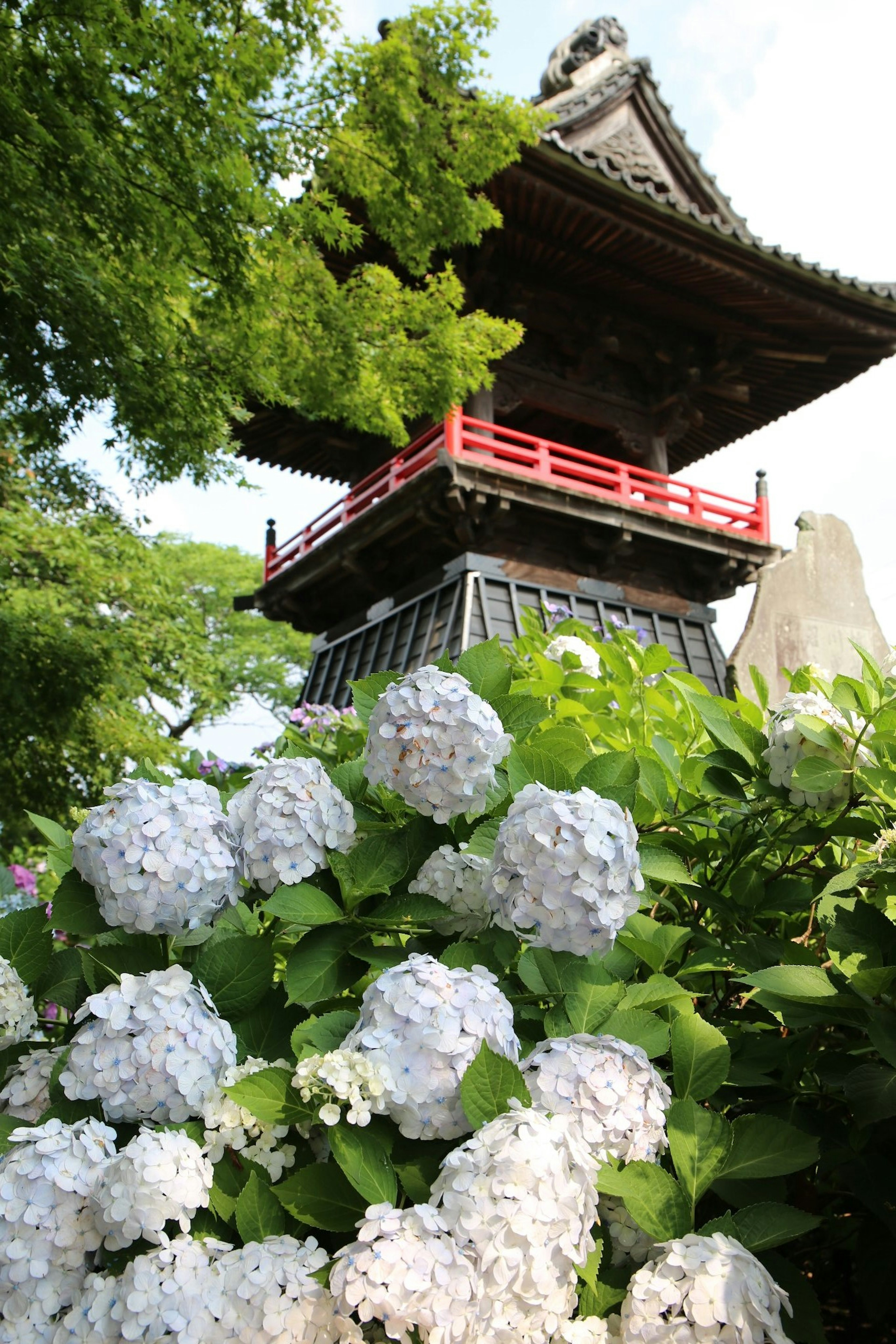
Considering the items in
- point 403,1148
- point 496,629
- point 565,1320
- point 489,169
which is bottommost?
point 565,1320

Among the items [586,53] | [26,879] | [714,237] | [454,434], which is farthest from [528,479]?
[586,53]

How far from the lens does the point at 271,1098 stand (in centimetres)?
85

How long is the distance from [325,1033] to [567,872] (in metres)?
0.29

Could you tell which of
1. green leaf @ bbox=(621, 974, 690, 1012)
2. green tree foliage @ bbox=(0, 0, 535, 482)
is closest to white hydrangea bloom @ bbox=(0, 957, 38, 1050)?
green leaf @ bbox=(621, 974, 690, 1012)

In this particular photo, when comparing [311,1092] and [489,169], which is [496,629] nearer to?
[489,169]

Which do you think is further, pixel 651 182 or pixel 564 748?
pixel 651 182

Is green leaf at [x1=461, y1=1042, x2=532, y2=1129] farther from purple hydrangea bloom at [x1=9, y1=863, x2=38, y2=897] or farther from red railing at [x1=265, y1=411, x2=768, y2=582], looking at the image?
red railing at [x1=265, y1=411, x2=768, y2=582]

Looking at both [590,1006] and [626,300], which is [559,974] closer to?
[590,1006]

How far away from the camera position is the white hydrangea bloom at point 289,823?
1.00 meters

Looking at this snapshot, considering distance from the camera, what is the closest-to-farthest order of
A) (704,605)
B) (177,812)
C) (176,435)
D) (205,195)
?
(177,812) → (205,195) → (176,435) → (704,605)

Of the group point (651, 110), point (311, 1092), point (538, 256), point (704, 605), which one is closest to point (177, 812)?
point (311, 1092)

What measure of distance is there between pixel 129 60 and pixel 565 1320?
4.60 meters

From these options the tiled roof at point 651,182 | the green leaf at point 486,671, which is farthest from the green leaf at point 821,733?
the tiled roof at point 651,182

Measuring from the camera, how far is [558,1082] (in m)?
0.85
